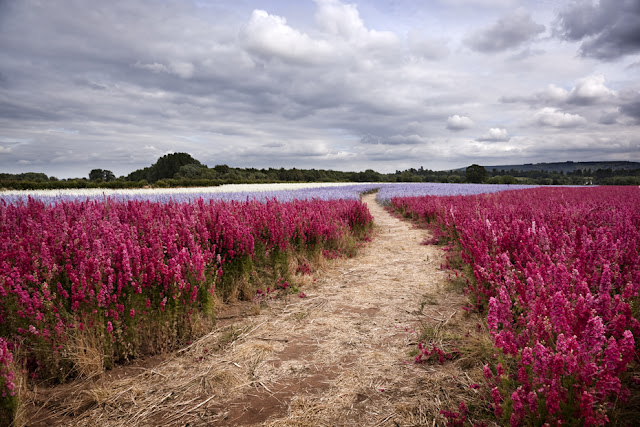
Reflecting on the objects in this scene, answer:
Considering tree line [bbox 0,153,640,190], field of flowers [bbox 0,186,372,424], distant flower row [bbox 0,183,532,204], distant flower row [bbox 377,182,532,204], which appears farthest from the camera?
tree line [bbox 0,153,640,190]

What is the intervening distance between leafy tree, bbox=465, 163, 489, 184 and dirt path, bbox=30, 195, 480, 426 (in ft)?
174

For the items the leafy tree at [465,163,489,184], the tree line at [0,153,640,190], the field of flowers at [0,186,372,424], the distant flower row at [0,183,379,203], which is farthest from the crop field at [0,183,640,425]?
the leafy tree at [465,163,489,184]

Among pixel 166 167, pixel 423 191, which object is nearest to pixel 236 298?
pixel 423 191

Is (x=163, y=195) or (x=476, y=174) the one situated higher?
(x=476, y=174)

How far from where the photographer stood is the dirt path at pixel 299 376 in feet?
7.28

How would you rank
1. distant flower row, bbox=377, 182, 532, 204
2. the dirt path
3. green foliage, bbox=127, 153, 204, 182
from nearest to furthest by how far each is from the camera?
the dirt path < distant flower row, bbox=377, 182, 532, 204 < green foliage, bbox=127, 153, 204, 182

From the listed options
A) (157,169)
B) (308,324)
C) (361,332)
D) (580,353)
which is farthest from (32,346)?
(157,169)

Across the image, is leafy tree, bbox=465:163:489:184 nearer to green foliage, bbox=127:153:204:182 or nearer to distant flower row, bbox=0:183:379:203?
distant flower row, bbox=0:183:379:203

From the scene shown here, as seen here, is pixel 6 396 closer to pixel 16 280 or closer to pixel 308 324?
pixel 16 280

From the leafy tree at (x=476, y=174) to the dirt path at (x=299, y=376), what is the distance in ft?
174

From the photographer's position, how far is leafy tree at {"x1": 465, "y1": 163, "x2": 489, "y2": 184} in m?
51.9

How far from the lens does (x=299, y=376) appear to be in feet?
8.80

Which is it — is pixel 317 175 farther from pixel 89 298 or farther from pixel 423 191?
pixel 89 298

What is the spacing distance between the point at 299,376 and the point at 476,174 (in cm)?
5604
